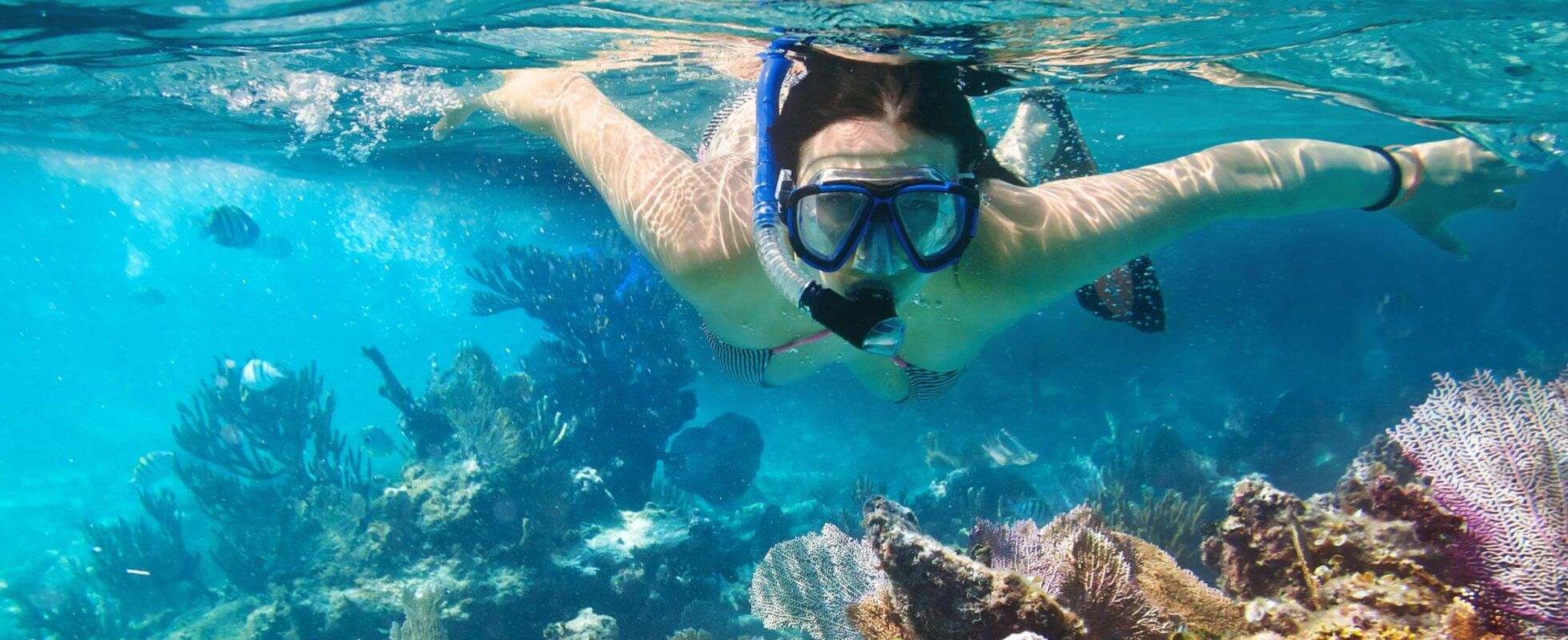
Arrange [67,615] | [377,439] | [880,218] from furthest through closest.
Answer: [377,439] → [67,615] → [880,218]

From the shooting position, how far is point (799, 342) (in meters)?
3.22

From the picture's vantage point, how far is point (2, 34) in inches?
314

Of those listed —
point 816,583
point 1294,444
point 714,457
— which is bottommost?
point 1294,444

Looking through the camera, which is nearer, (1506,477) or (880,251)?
(880,251)

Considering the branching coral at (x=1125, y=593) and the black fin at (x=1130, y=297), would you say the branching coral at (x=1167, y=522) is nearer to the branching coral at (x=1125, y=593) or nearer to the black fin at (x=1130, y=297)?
the black fin at (x=1130, y=297)

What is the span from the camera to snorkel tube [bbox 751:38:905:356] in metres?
1.97

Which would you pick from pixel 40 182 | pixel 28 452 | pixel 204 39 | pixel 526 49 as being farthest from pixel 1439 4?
pixel 28 452

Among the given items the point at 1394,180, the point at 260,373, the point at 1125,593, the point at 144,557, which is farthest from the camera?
the point at 144,557

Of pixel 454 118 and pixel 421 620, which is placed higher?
pixel 454 118

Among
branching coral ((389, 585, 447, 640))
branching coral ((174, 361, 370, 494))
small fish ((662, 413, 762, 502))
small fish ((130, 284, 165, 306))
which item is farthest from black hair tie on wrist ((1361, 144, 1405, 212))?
small fish ((130, 284, 165, 306))

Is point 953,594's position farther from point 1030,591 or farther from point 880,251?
point 880,251

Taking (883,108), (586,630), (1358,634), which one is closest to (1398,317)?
(1358,634)

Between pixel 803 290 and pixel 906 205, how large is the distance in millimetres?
415

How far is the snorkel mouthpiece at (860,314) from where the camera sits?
196cm
